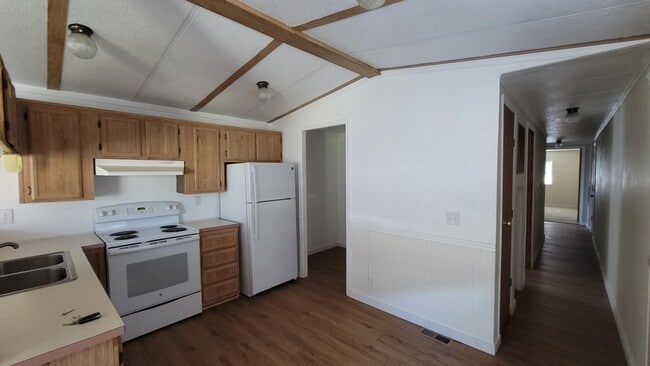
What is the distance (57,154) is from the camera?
8.13ft

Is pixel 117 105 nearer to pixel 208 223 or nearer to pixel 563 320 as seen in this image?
pixel 208 223

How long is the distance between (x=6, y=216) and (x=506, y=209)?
173 inches

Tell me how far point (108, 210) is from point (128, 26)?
1.93 meters

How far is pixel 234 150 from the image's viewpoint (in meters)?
3.66

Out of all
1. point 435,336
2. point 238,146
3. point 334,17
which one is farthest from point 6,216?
point 435,336

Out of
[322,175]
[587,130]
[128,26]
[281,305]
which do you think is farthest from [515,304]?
[128,26]

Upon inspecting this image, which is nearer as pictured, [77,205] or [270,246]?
[77,205]

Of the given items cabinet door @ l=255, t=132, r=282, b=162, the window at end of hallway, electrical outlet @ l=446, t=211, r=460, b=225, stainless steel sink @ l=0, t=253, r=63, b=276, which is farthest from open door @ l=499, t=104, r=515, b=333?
the window at end of hallway

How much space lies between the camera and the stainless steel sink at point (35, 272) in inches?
68.8

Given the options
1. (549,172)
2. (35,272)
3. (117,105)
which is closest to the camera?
(35,272)

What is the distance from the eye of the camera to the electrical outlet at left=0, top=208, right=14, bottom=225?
2454 millimetres

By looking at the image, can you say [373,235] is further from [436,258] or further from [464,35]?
[464,35]

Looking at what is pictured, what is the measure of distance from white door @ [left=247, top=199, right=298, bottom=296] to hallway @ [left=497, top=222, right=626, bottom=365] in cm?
244

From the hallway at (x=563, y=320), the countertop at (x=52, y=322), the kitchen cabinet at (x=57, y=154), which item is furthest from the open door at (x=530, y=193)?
the kitchen cabinet at (x=57, y=154)
